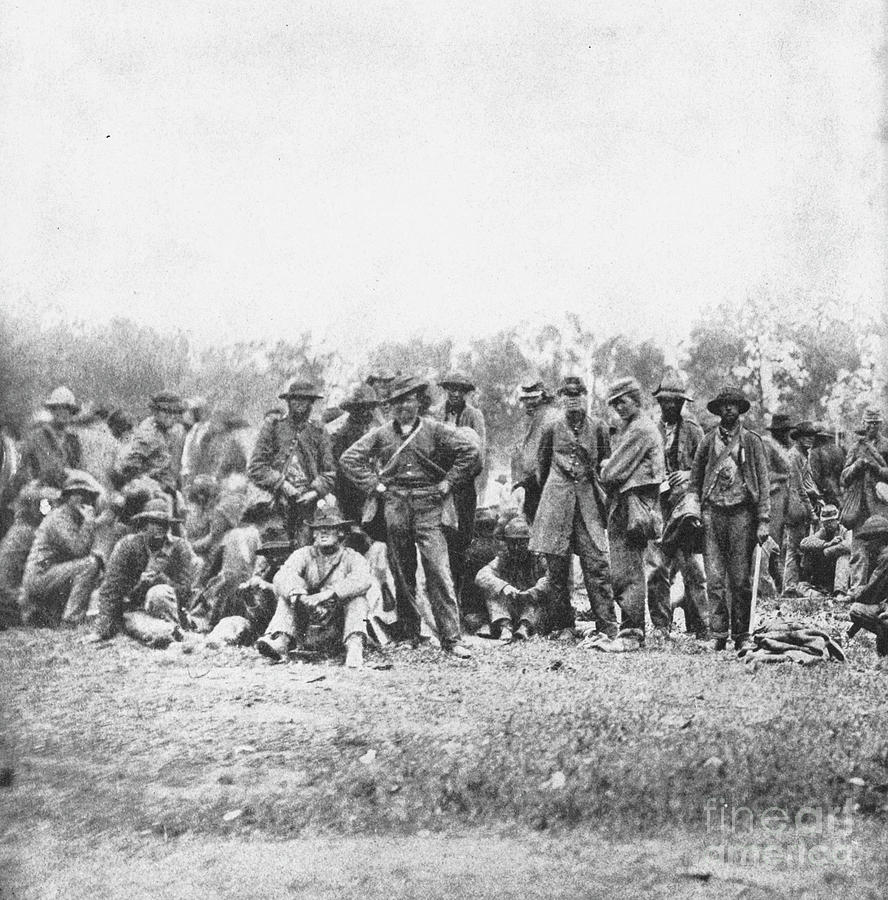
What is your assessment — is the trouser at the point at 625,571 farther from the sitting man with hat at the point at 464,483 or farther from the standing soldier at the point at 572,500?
the sitting man with hat at the point at 464,483

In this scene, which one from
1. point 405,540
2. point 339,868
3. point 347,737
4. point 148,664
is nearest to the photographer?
point 339,868

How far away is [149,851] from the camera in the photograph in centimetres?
449

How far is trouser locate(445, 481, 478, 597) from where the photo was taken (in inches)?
223

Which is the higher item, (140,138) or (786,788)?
(140,138)

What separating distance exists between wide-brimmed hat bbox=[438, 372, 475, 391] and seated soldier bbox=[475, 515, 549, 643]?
0.78m

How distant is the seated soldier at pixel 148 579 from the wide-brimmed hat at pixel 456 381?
1588 mm

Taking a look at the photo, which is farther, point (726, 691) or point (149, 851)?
point (726, 691)

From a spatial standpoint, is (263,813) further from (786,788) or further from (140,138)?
(140,138)

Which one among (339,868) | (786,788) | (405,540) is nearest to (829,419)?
(786,788)

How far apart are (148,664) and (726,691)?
286 centimetres

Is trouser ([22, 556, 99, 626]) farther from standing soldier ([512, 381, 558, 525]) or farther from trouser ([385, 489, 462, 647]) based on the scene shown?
standing soldier ([512, 381, 558, 525])

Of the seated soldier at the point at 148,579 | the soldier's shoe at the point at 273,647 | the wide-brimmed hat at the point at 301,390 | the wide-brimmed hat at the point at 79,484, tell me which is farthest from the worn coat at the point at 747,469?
the wide-brimmed hat at the point at 79,484

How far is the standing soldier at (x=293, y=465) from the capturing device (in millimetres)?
5578

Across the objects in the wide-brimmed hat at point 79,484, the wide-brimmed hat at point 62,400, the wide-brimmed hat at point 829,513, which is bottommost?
the wide-brimmed hat at point 829,513
